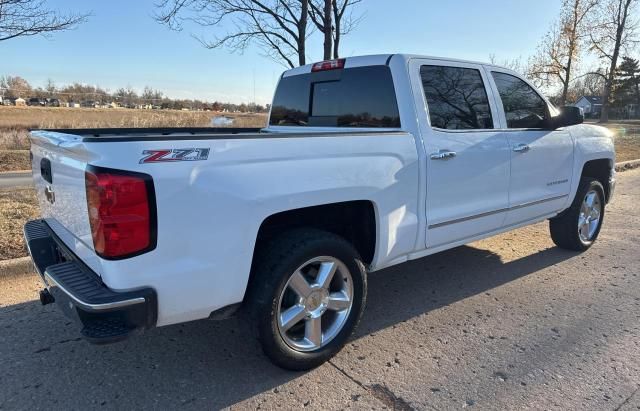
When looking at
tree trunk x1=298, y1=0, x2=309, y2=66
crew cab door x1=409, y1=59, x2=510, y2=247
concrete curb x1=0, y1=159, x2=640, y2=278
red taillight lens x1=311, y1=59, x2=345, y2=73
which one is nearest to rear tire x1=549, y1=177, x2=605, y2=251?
crew cab door x1=409, y1=59, x2=510, y2=247

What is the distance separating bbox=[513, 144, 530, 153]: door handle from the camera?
13.4 feet

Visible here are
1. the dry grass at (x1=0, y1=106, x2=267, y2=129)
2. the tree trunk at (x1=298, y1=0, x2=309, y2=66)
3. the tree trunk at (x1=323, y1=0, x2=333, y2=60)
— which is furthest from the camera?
the dry grass at (x1=0, y1=106, x2=267, y2=129)

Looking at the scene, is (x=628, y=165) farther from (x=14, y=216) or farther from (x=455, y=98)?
(x=14, y=216)

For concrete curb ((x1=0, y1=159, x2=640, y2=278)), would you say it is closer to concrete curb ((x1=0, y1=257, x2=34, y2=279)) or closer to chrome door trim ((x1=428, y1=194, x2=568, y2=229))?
concrete curb ((x1=0, y1=257, x2=34, y2=279))

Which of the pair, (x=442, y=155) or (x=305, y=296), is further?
(x=442, y=155)

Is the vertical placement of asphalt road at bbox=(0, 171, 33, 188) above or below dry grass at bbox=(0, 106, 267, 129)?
below

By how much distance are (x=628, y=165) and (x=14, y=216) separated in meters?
14.1

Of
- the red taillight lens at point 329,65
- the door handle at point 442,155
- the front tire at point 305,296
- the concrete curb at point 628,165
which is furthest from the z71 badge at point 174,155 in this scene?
the concrete curb at point 628,165

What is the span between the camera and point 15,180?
362 inches

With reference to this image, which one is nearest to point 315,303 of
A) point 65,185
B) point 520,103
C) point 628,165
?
point 65,185

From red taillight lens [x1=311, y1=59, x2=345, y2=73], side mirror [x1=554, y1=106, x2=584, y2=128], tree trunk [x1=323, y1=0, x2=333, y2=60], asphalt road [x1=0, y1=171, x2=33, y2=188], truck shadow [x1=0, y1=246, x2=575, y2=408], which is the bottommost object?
truck shadow [x1=0, y1=246, x2=575, y2=408]

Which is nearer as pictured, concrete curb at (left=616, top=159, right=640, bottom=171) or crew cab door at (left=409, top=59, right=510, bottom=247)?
crew cab door at (left=409, top=59, right=510, bottom=247)

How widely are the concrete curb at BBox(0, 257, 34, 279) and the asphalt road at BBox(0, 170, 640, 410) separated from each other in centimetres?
7

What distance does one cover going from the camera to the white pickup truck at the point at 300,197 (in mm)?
2199
